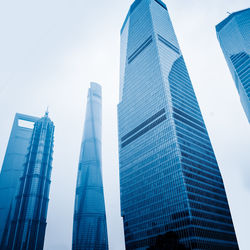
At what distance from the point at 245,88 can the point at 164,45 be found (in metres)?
68.4

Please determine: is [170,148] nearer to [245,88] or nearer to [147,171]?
[147,171]

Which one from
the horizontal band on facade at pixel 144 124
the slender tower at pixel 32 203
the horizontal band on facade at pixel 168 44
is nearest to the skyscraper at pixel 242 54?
the horizontal band on facade at pixel 168 44

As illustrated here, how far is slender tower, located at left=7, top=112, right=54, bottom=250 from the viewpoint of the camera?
15500 cm

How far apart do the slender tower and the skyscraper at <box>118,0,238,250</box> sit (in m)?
A: 72.7

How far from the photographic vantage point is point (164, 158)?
10456cm

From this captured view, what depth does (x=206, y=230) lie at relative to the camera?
3487 inches

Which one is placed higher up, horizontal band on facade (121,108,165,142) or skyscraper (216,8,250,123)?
skyscraper (216,8,250,123)

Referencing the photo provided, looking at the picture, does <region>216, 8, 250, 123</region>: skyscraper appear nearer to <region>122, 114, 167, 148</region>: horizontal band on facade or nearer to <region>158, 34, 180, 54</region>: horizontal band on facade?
<region>158, 34, 180, 54</region>: horizontal band on facade

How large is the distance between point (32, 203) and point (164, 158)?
105m

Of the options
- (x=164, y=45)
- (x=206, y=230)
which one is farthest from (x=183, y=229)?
(x=164, y=45)

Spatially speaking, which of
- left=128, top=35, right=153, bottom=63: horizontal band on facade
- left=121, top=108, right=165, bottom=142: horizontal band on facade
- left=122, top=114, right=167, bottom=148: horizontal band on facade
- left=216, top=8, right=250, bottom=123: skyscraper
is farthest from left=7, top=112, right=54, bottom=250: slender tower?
left=216, top=8, right=250, bottom=123: skyscraper

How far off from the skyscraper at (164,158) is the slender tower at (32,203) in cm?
7267

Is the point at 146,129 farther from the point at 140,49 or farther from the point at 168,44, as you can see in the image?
the point at 168,44

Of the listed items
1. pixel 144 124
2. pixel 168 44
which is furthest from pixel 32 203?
pixel 168 44
